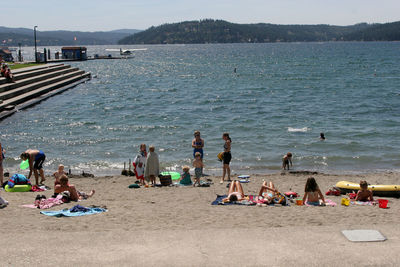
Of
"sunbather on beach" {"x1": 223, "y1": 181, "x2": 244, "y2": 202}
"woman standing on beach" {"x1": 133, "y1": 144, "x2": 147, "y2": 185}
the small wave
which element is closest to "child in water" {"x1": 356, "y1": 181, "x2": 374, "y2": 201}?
"sunbather on beach" {"x1": 223, "y1": 181, "x2": 244, "y2": 202}

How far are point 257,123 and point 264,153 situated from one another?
787 centimetres

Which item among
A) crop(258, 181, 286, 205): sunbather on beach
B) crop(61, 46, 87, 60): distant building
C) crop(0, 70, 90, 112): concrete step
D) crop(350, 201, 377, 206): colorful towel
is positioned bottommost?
crop(350, 201, 377, 206): colorful towel

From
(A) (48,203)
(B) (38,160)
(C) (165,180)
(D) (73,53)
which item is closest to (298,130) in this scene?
(C) (165,180)

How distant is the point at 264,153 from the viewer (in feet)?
68.9

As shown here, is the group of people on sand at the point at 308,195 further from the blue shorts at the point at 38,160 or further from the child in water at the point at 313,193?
the blue shorts at the point at 38,160

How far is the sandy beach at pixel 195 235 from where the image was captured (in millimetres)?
7184

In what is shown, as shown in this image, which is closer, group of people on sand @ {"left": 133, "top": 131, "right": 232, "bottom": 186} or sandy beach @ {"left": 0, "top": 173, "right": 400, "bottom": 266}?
sandy beach @ {"left": 0, "top": 173, "right": 400, "bottom": 266}

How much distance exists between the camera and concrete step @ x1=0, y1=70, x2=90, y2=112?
32.1 metres

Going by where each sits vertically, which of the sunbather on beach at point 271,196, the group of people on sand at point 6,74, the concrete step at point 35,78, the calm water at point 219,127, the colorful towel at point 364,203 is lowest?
the calm water at point 219,127

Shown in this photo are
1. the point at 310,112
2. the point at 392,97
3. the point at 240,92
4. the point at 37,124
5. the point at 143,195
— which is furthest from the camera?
the point at 240,92

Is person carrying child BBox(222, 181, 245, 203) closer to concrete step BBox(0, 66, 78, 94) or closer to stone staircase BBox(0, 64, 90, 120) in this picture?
stone staircase BBox(0, 64, 90, 120)

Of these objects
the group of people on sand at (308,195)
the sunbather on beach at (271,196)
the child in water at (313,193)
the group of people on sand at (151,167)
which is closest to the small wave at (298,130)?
the group of people on sand at (151,167)

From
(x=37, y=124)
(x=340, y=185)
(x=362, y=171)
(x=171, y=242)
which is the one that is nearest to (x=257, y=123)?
(x=362, y=171)

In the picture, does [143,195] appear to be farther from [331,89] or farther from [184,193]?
[331,89]
